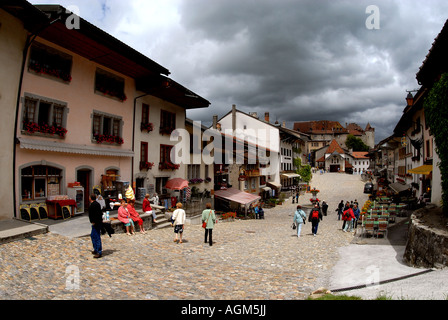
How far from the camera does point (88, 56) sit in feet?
55.0

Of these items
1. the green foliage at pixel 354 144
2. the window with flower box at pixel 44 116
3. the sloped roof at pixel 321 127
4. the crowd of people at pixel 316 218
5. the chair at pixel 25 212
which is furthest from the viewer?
the sloped roof at pixel 321 127

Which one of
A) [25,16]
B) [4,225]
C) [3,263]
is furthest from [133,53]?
[3,263]

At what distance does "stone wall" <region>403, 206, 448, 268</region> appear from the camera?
7820 mm

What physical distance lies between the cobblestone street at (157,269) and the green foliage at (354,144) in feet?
415

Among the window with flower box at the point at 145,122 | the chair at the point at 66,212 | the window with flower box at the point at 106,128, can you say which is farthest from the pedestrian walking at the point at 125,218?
the window with flower box at the point at 145,122

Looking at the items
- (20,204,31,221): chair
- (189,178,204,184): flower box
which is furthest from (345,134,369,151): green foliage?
(20,204,31,221): chair

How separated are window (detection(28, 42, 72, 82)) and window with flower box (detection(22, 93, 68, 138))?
1.27 meters

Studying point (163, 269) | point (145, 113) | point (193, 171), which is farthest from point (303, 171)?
point (163, 269)

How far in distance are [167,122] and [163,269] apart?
17.2 meters

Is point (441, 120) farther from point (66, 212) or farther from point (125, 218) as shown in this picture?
point (66, 212)

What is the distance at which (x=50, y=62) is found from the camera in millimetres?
14883

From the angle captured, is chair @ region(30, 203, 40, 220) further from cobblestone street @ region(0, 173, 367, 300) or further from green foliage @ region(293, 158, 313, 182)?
green foliage @ region(293, 158, 313, 182)

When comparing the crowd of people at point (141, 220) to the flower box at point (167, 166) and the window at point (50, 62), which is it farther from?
the window at point (50, 62)

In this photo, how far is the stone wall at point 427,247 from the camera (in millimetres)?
7820
